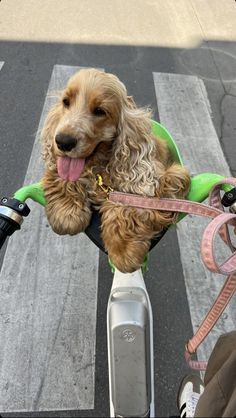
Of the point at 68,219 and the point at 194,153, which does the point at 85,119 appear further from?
the point at 194,153

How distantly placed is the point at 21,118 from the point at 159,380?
2665 mm

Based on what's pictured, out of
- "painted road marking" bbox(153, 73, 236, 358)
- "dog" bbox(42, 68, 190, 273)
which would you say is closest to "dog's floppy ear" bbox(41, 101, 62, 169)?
"dog" bbox(42, 68, 190, 273)

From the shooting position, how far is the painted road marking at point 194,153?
2758 mm

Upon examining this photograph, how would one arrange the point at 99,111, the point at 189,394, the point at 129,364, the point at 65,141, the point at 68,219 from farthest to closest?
the point at 189,394 → the point at 68,219 → the point at 99,111 → the point at 65,141 → the point at 129,364

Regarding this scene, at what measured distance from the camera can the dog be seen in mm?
1663

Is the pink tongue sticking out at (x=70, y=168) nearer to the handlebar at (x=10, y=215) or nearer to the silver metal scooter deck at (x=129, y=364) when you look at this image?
the handlebar at (x=10, y=215)

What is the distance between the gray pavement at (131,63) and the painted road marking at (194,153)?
0.07m

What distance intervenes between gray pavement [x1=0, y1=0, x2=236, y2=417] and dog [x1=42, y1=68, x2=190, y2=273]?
1.03 meters

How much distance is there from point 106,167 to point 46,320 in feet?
4.01

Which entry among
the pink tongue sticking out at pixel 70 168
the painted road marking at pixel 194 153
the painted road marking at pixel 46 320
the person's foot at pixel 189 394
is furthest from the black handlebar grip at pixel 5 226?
the painted road marking at pixel 194 153

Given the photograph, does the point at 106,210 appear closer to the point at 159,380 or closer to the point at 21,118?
the point at 159,380

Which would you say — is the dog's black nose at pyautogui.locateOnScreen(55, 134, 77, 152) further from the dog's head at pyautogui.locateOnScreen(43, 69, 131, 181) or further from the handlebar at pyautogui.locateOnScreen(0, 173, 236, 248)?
the handlebar at pyautogui.locateOnScreen(0, 173, 236, 248)

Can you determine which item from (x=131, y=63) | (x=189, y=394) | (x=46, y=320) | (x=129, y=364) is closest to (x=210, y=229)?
(x=129, y=364)

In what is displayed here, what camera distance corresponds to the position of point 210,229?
1359 mm
